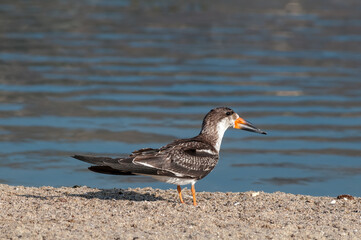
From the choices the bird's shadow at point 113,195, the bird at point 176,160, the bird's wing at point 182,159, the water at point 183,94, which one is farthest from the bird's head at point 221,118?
the water at point 183,94

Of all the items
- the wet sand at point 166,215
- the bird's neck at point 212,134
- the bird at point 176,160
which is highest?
the bird's neck at point 212,134

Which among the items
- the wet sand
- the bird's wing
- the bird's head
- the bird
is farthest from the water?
the bird's wing

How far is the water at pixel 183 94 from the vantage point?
11953 mm

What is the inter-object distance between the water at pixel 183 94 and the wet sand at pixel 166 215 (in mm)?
1788

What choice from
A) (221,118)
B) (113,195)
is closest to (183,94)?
(221,118)

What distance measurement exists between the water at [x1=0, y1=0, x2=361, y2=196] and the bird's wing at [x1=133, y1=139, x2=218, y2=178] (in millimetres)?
2091

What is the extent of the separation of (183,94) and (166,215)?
9493 mm

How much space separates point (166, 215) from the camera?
7938mm

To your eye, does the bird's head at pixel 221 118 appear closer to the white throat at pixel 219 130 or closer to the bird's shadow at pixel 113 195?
the white throat at pixel 219 130

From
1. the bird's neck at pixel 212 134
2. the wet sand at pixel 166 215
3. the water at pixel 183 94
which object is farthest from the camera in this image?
the water at pixel 183 94

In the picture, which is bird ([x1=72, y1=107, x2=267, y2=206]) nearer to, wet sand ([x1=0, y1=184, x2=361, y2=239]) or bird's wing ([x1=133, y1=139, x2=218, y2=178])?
bird's wing ([x1=133, y1=139, x2=218, y2=178])

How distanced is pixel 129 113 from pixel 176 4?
2313 centimetres

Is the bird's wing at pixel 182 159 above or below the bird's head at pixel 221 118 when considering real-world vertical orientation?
below

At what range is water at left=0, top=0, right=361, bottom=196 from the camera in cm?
1195
